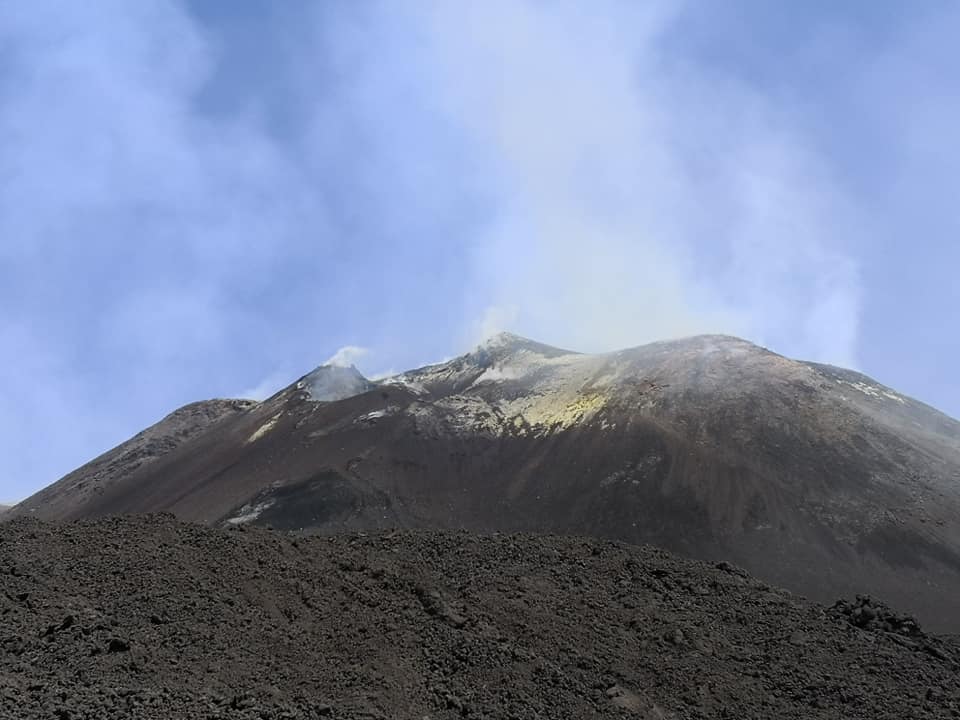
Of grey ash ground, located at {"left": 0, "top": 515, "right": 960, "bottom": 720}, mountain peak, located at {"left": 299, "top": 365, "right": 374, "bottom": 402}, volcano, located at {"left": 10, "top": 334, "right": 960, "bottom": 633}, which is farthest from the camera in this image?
mountain peak, located at {"left": 299, "top": 365, "right": 374, "bottom": 402}

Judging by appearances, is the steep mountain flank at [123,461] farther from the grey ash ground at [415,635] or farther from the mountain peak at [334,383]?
the grey ash ground at [415,635]

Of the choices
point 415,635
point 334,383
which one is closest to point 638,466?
point 415,635

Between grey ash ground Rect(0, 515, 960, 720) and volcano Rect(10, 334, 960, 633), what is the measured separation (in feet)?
32.7

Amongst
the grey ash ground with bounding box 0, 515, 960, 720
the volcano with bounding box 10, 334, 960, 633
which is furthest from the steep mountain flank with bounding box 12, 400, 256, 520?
the grey ash ground with bounding box 0, 515, 960, 720

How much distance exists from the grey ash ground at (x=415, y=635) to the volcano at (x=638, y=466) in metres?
9.98

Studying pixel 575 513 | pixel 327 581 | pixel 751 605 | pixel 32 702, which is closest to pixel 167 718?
pixel 32 702

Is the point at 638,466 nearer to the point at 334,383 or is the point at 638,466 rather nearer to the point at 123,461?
the point at 334,383

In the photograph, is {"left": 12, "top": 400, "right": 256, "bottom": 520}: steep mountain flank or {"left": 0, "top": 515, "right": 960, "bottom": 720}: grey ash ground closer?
{"left": 0, "top": 515, "right": 960, "bottom": 720}: grey ash ground

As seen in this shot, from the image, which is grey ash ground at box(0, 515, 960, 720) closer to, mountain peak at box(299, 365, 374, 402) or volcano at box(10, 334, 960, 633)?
volcano at box(10, 334, 960, 633)

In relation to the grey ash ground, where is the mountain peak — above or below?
above

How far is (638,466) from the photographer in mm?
43469

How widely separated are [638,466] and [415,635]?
81.8 feet

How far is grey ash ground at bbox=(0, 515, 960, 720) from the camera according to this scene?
1714 cm

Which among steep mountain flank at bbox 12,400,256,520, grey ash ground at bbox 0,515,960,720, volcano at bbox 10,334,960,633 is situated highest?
steep mountain flank at bbox 12,400,256,520
